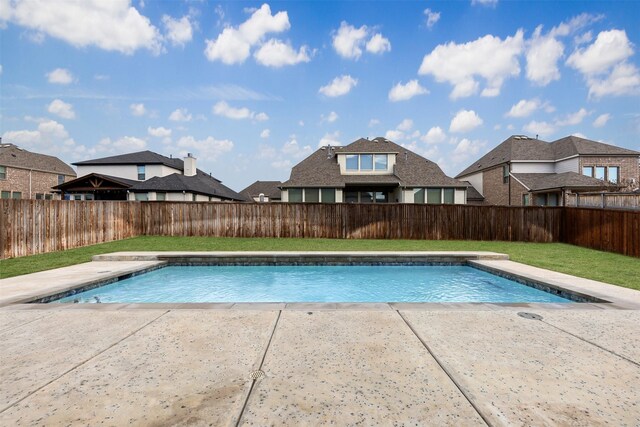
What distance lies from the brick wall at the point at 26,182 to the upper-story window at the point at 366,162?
94.8 ft

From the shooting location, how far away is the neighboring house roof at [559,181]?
804 inches

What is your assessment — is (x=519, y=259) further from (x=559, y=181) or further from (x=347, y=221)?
(x=559, y=181)

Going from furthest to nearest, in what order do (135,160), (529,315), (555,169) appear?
(135,160) < (555,169) < (529,315)

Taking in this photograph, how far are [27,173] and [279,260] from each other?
36797 mm

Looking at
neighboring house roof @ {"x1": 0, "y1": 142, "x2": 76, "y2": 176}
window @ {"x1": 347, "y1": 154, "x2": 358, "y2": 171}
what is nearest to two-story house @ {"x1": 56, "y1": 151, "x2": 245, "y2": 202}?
neighboring house roof @ {"x1": 0, "y1": 142, "x2": 76, "y2": 176}

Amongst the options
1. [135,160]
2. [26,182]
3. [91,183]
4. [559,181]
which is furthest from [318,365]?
[26,182]

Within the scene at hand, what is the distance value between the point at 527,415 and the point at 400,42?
19531 mm

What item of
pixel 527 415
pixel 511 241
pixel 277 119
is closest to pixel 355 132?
pixel 277 119

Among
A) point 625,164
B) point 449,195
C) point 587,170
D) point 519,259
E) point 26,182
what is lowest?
point 519,259

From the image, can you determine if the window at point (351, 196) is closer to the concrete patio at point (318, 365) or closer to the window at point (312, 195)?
the window at point (312, 195)

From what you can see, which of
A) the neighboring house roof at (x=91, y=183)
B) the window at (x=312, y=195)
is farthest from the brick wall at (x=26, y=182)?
the window at (x=312, y=195)

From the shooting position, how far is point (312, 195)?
22219 mm

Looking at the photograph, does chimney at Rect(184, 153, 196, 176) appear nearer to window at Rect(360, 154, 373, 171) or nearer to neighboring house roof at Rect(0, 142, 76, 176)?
window at Rect(360, 154, 373, 171)

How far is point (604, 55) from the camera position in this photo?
63.5ft
